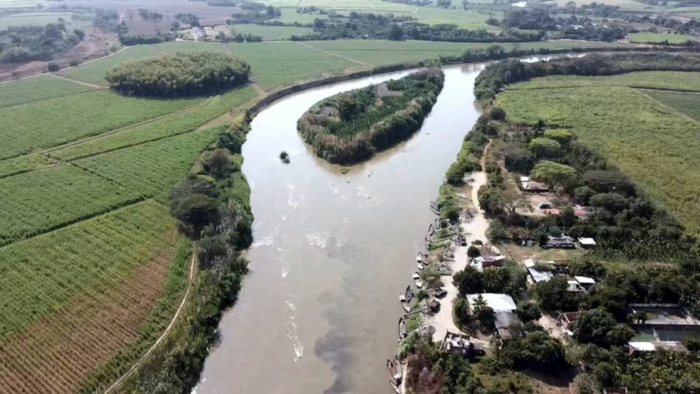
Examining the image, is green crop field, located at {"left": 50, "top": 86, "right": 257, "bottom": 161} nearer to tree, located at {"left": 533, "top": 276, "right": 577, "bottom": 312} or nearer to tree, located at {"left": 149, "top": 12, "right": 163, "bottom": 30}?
tree, located at {"left": 533, "top": 276, "right": 577, "bottom": 312}

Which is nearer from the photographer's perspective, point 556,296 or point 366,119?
point 556,296

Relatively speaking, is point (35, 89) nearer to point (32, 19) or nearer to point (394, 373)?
point (32, 19)

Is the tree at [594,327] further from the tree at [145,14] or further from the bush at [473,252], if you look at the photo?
the tree at [145,14]

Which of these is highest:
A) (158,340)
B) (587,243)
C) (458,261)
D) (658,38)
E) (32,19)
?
(658,38)

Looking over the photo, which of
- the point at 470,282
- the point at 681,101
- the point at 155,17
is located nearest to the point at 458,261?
→ the point at 470,282

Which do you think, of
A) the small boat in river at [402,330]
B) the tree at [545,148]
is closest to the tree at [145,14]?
the tree at [545,148]

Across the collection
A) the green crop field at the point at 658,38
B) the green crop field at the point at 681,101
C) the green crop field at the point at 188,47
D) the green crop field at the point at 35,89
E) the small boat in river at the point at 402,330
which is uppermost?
the green crop field at the point at 658,38

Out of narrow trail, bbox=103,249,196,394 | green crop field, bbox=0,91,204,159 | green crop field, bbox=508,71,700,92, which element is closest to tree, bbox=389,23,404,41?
green crop field, bbox=508,71,700,92
